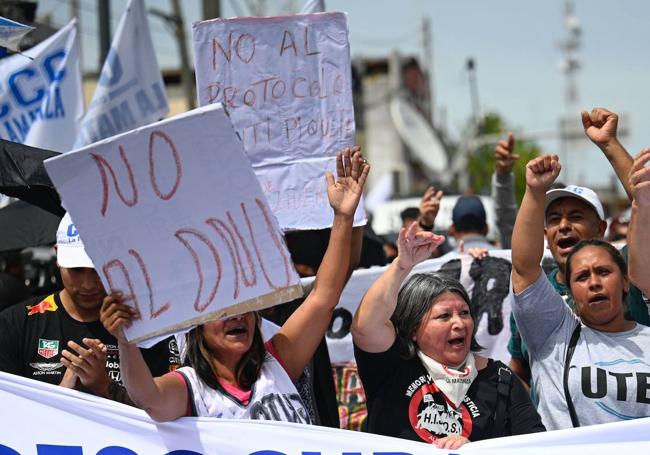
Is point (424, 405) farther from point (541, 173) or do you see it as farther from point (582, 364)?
point (541, 173)

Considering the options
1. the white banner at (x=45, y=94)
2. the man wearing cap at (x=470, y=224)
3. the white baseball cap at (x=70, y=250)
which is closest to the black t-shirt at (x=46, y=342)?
the white baseball cap at (x=70, y=250)

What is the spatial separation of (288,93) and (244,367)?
1.72 meters

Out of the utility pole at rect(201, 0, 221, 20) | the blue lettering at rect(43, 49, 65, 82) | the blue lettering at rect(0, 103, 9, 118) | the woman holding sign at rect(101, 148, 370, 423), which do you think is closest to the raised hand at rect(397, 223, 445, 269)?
the woman holding sign at rect(101, 148, 370, 423)

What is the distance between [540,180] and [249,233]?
1225 mm

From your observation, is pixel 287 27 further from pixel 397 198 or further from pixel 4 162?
pixel 397 198

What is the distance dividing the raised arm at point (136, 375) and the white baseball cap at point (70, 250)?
2.86 ft

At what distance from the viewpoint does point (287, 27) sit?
15.8 ft

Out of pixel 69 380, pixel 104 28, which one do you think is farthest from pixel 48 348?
pixel 104 28

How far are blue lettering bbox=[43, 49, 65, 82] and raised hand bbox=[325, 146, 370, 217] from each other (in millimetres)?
4423

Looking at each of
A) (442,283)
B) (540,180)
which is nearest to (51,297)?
(442,283)

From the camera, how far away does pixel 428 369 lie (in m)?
3.78

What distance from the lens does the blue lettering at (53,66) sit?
25.6 ft

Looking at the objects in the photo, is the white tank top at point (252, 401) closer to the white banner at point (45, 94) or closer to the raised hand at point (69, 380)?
the raised hand at point (69, 380)

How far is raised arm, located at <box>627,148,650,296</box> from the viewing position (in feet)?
12.4
